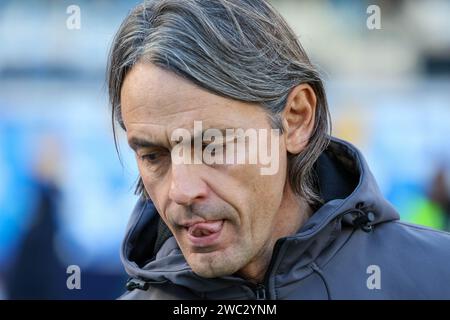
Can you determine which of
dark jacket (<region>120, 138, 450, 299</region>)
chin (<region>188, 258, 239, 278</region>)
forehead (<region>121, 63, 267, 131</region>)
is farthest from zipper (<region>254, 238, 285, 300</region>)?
forehead (<region>121, 63, 267, 131</region>)

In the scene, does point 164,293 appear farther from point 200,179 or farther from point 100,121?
point 100,121

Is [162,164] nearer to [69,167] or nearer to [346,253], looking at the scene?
[346,253]

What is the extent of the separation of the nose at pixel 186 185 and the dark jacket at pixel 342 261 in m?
0.28

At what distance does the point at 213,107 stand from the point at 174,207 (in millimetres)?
309

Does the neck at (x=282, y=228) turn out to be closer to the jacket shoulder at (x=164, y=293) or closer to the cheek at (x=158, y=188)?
the jacket shoulder at (x=164, y=293)

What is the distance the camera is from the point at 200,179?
2115 millimetres

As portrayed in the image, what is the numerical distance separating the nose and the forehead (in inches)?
4.8

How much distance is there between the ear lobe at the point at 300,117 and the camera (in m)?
2.37

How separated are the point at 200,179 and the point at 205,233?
0.52ft

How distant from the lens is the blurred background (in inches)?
→ 252

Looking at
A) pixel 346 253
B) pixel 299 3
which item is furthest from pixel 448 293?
pixel 299 3

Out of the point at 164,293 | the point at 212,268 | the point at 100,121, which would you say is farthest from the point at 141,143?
the point at 100,121

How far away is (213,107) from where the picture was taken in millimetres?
2121

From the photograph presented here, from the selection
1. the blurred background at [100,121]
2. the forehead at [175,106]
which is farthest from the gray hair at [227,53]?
the blurred background at [100,121]
